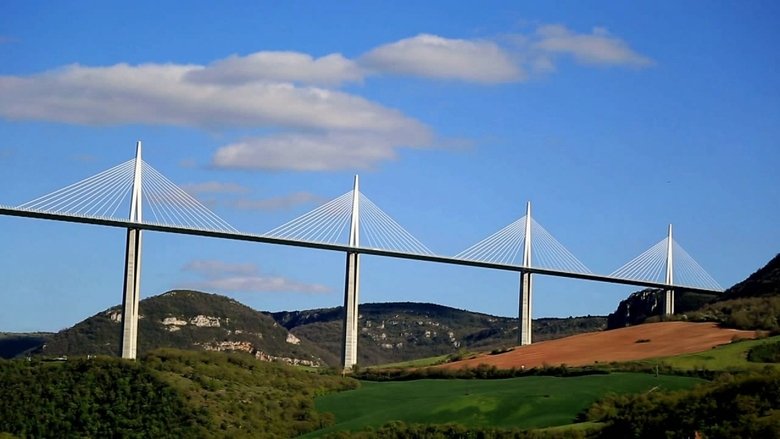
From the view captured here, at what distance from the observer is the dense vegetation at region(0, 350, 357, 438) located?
66.5 metres

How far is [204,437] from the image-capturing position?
64.6 metres

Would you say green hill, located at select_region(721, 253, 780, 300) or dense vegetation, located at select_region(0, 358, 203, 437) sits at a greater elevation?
green hill, located at select_region(721, 253, 780, 300)

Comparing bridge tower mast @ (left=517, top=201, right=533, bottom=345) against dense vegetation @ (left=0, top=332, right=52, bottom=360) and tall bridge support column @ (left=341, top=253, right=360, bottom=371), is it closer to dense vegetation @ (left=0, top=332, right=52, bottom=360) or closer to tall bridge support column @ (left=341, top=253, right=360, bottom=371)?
tall bridge support column @ (left=341, top=253, right=360, bottom=371)

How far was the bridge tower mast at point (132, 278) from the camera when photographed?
277 feet

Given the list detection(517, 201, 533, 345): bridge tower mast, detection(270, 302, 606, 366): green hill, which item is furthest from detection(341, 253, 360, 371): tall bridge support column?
detection(270, 302, 606, 366): green hill

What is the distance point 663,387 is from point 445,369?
80.9ft

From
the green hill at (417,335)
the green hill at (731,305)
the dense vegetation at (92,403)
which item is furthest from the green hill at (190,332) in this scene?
the dense vegetation at (92,403)

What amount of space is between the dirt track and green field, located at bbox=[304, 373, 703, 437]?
961 cm

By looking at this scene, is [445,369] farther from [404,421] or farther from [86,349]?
[86,349]

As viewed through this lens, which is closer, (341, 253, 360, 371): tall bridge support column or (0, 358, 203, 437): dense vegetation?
(0, 358, 203, 437): dense vegetation

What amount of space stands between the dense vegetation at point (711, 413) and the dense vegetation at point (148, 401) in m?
18.1

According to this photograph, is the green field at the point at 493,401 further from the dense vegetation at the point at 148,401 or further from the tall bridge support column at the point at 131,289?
the tall bridge support column at the point at 131,289

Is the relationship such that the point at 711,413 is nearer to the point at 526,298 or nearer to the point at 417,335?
the point at 526,298

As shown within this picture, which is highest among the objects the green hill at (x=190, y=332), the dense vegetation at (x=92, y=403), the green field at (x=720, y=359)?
the green hill at (x=190, y=332)
